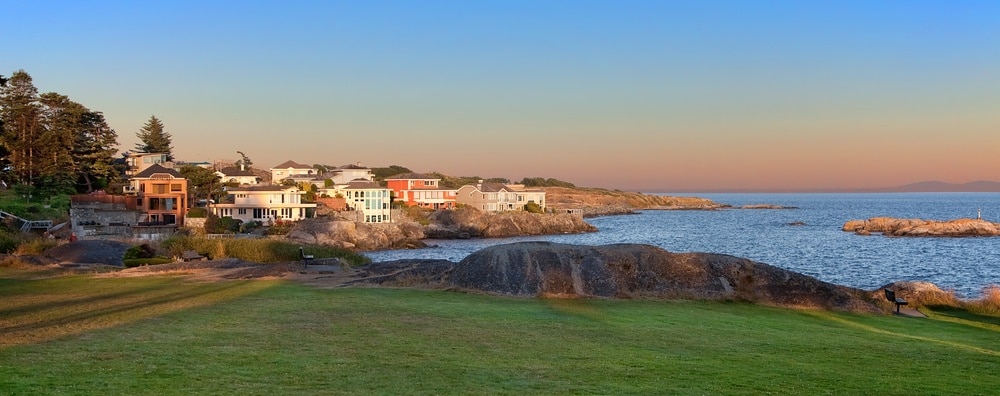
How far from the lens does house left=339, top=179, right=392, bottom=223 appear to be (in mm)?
96625

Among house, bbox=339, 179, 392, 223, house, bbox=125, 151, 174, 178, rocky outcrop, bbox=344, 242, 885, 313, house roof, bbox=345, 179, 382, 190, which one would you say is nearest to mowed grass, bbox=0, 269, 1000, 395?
rocky outcrop, bbox=344, 242, 885, 313

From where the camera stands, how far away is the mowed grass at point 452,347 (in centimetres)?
1018

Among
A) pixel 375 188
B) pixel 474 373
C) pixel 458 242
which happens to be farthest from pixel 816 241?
pixel 474 373

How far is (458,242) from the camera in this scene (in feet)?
290

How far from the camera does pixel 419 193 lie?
12069 cm

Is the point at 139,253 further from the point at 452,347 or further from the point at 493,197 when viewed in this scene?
the point at 493,197

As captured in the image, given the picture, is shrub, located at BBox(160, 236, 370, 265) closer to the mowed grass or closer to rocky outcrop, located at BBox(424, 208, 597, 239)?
the mowed grass

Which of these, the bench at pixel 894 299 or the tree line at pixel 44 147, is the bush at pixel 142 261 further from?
the tree line at pixel 44 147

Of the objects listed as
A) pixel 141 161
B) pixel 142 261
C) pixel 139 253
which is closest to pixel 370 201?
pixel 141 161

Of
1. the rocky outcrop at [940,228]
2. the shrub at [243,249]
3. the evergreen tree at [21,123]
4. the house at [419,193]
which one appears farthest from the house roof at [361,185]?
the rocky outcrop at [940,228]

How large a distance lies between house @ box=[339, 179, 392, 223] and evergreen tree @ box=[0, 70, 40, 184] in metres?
35.7

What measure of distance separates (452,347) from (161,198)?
68.2 metres

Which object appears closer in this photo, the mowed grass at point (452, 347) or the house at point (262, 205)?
the mowed grass at point (452, 347)

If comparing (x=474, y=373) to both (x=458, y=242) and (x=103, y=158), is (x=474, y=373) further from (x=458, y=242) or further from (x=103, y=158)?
(x=103, y=158)
